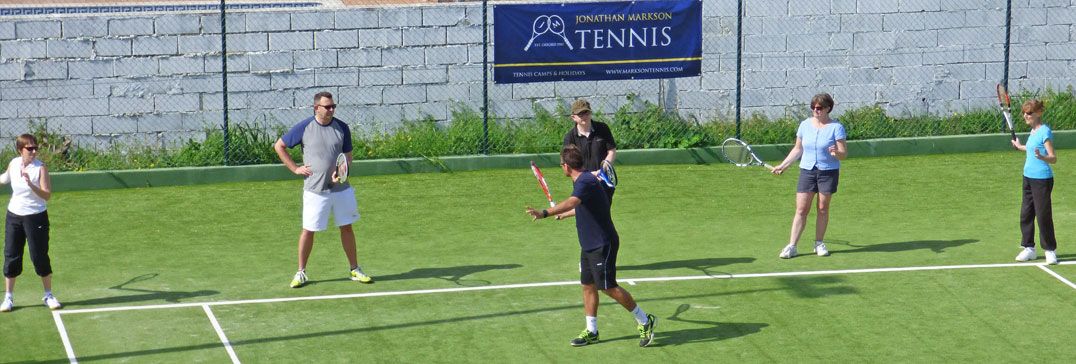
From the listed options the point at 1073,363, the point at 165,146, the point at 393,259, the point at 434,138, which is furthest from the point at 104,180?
the point at 1073,363

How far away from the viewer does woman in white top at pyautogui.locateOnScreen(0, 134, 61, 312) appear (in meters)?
9.30

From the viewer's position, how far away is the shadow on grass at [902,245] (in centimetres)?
1154

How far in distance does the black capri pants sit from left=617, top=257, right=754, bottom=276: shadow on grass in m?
4.92

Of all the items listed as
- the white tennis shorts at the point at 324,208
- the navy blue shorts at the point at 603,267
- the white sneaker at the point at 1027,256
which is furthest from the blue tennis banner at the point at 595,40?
the navy blue shorts at the point at 603,267

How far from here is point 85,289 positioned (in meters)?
10.4

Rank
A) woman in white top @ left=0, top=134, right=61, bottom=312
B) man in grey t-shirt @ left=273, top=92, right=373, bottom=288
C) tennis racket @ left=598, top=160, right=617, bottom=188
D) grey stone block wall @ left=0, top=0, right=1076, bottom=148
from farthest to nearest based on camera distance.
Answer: grey stone block wall @ left=0, top=0, right=1076, bottom=148
man in grey t-shirt @ left=273, top=92, right=373, bottom=288
woman in white top @ left=0, top=134, right=61, bottom=312
tennis racket @ left=598, top=160, right=617, bottom=188

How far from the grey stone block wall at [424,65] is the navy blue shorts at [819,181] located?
6.20 meters

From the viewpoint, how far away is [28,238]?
9453mm

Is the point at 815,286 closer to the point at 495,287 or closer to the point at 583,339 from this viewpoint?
the point at 583,339

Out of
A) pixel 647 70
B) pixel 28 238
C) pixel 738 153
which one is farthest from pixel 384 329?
pixel 647 70

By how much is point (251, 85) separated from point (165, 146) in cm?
141

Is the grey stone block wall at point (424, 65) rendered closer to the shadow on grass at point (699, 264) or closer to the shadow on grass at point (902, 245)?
the shadow on grass at point (902, 245)

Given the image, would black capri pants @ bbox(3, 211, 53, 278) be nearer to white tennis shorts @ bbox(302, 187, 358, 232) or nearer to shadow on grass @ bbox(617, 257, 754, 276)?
white tennis shorts @ bbox(302, 187, 358, 232)

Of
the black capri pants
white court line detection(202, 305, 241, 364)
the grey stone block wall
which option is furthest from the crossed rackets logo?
the black capri pants
